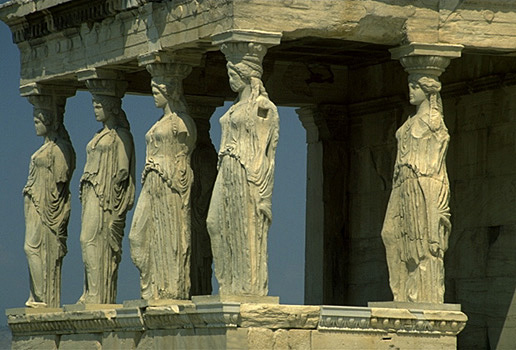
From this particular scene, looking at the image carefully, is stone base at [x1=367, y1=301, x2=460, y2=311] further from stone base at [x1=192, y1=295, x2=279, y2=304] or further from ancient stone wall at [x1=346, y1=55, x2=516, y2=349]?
ancient stone wall at [x1=346, y1=55, x2=516, y2=349]

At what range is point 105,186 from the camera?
28188 millimetres

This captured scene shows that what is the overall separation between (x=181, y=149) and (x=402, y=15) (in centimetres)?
322

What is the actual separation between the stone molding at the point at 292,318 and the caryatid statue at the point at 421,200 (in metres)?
0.41

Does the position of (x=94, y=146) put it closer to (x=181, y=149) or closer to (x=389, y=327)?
(x=181, y=149)

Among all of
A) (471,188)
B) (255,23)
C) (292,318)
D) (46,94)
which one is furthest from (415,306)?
(46,94)

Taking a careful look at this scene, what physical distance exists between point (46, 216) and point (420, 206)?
6.27 metres

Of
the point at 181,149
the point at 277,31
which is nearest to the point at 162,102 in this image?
the point at 181,149

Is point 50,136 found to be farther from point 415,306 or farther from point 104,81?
point 415,306

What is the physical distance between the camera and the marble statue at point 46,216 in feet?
97.6

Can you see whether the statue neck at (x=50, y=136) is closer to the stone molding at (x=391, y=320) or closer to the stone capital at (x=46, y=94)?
the stone capital at (x=46, y=94)

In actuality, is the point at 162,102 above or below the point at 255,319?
above

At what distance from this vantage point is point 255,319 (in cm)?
2450

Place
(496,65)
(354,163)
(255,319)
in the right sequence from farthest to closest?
(354,163) → (496,65) → (255,319)

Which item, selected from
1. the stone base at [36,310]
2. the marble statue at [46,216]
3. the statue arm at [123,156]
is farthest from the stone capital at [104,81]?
the stone base at [36,310]
